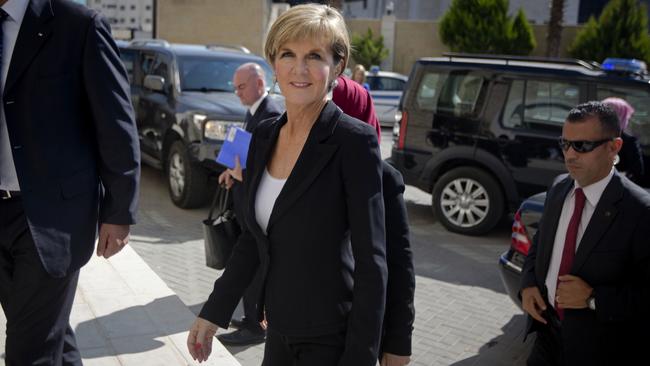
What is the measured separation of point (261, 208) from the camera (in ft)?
7.54

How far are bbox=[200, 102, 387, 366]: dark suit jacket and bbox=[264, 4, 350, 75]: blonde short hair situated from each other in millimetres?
191

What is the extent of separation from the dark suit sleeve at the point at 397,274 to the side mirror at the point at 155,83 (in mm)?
7141

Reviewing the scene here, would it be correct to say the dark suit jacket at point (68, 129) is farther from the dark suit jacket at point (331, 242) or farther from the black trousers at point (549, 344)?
the black trousers at point (549, 344)

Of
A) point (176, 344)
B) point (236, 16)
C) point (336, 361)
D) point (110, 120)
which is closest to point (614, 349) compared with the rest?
point (336, 361)

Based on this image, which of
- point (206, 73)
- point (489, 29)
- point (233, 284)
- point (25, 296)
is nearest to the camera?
point (233, 284)

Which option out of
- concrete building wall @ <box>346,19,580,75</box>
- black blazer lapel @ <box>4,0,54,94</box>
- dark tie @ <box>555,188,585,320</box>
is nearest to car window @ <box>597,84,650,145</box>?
dark tie @ <box>555,188,585,320</box>

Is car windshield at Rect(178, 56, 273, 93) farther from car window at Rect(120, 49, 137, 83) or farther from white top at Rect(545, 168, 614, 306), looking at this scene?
white top at Rect(545, 168, 614, 306)

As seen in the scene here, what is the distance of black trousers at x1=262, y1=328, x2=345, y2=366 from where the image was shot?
7.34 feet

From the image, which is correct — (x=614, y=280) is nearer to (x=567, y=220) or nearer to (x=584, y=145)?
(x=567, y=220)

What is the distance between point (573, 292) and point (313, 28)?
4.92 ft

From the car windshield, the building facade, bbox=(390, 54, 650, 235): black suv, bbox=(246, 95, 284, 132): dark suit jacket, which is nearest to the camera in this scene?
bbox=(246, 95, 284, 132): dark suit jacket

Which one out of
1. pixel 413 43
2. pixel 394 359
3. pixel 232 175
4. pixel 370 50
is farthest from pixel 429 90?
pixel 413 43

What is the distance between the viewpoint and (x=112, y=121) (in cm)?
269

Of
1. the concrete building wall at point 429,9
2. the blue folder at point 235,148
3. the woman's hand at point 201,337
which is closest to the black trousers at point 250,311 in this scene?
the blue folder at point 235,148
